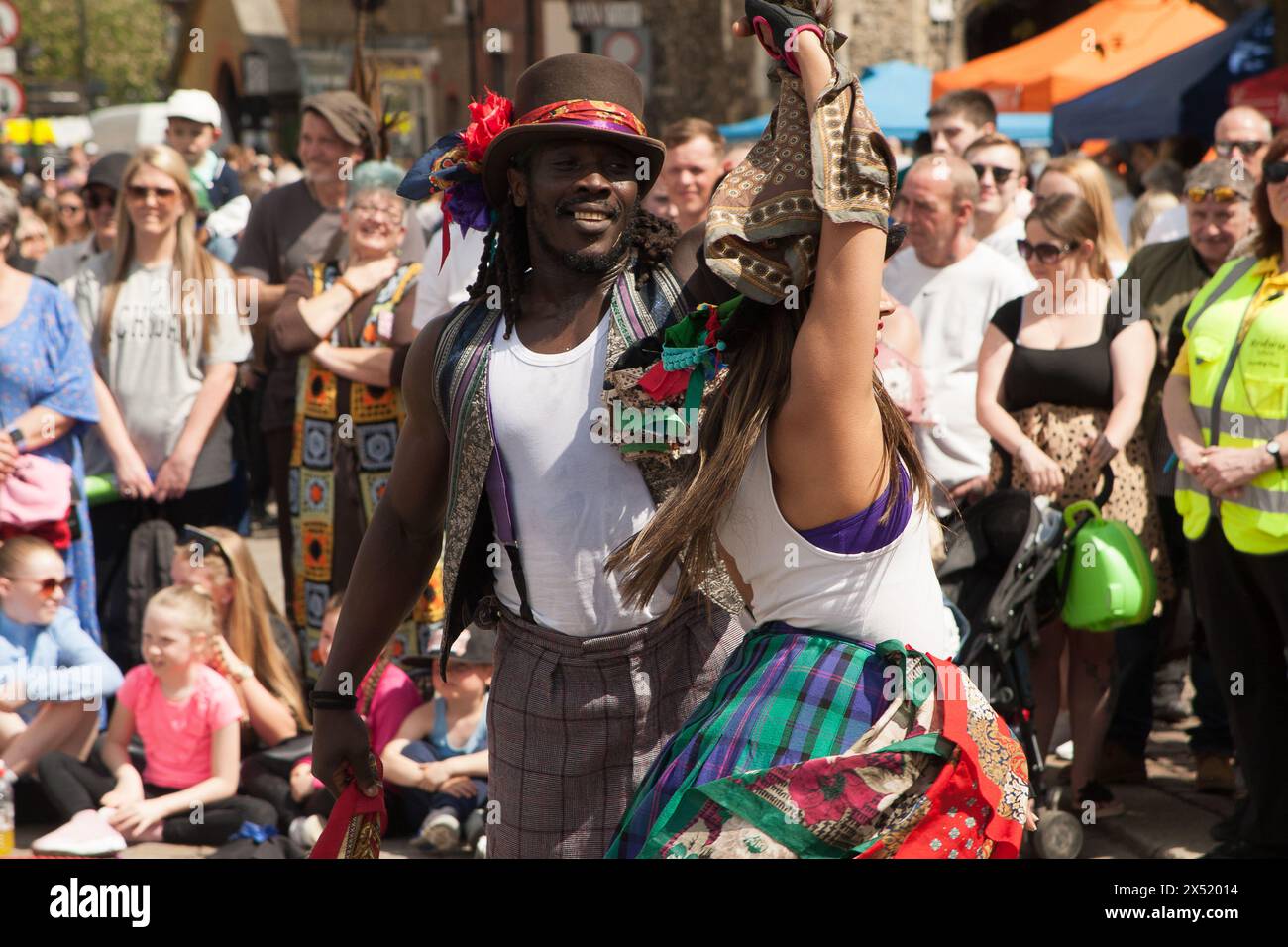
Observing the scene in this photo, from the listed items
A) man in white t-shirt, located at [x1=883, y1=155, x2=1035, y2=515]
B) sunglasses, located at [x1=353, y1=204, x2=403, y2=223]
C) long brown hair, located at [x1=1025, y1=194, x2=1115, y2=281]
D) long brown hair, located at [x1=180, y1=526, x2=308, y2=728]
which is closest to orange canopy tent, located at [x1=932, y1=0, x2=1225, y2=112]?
man in white t-shirt, located at [x1=883, y1=155, x2=1035, y2=515]

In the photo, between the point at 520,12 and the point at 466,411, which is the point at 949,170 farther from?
the point at 520,12

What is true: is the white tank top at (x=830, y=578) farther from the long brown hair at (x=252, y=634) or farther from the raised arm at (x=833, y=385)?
the long brown hair at (x=252, y=634)

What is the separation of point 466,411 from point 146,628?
9.47ft

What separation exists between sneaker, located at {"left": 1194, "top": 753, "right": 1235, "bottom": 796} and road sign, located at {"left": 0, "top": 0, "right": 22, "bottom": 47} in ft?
46.0

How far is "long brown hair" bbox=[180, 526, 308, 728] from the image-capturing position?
18.9ft

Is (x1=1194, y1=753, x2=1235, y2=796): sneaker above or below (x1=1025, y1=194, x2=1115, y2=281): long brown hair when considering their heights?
below

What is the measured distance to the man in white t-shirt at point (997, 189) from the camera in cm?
700

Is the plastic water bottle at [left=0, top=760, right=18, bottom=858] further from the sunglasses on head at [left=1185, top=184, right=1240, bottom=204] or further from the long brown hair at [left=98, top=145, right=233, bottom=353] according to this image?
the sunglasses on head at [left=1185, top=184, right=1240, bottom=204]

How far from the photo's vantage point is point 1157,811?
18.0 feet

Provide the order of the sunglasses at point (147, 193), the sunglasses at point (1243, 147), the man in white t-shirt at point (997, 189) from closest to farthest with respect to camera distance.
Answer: the sunglasses at point (147, 193) < the man in white t-shirt at point (997, 189) < the sunglasses at point (1243, 147)

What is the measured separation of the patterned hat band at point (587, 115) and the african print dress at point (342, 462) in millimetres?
3032

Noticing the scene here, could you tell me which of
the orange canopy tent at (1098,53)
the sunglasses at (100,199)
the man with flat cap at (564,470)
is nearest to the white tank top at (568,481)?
the man with flat cap at (564,470)

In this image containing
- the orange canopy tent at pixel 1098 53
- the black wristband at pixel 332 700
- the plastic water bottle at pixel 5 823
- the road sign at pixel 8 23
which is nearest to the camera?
the black wristband at pixel 332 700
